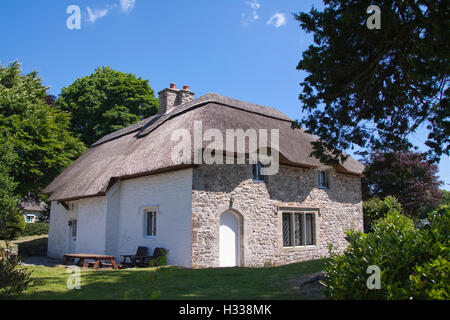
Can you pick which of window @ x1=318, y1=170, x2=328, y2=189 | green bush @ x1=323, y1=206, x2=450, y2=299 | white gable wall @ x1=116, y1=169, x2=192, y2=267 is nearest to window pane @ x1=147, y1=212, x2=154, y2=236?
white gable wall @ x1=116, y1=169, x2=192, y2=267

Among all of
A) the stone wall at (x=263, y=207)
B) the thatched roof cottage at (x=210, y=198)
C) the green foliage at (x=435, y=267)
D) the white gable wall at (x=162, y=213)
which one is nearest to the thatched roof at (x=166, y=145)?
the thatched roof cottage at (x=210, y=198)

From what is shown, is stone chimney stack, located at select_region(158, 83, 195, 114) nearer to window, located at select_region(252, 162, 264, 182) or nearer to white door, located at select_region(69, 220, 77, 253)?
window, located at select_region(252, 162, 264, 182)

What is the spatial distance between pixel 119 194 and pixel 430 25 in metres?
12.3

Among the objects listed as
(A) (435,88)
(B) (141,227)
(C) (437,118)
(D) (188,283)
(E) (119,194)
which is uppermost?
(A) (435,88)

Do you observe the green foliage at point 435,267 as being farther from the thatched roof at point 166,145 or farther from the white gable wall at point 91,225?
the white gable wall at point 91,225

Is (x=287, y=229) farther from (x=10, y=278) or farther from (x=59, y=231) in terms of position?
(x=59, y=231)

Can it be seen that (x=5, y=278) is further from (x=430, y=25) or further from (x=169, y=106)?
(x=169, y=106)

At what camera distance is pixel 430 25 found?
6.19 m

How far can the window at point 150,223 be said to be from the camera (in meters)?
13.5

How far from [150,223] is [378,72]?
9.44 metres

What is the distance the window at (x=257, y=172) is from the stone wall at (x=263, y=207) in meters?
0.26

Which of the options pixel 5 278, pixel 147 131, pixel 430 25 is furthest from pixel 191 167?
pixel 430 25

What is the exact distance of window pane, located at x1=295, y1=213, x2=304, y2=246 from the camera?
14.6 m

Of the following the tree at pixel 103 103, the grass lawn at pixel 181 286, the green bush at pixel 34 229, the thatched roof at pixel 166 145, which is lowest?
the grass lawn at pixel 181 286
